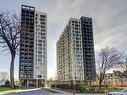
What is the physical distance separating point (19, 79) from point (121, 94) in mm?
110465

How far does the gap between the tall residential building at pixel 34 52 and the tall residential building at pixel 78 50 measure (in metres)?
20.5

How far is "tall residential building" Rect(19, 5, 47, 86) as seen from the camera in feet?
411

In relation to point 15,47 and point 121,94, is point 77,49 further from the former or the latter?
point 121,94

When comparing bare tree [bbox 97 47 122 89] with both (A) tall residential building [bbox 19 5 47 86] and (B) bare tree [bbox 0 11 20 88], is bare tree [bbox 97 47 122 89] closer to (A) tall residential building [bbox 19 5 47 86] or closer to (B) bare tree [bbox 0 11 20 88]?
(B) bare tree [bbox 0 11 20 88]

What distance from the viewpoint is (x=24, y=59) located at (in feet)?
420

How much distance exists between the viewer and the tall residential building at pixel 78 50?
140950mm

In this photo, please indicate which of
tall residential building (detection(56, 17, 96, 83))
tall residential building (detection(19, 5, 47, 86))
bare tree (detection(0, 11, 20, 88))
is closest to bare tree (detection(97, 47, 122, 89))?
bare tree (detection(0, 11, 20, 88))

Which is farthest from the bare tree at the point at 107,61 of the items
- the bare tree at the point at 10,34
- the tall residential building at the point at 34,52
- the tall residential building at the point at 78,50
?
the tall residential building at the point at 78,50

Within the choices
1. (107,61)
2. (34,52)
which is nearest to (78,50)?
(34,52)

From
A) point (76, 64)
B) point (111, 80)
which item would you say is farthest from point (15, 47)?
point (76, 64)

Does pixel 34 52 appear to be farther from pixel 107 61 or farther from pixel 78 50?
pixel 107 61

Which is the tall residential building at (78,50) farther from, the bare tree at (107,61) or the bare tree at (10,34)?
the bare tree at (10,34)

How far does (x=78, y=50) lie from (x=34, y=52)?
32003 millimetres

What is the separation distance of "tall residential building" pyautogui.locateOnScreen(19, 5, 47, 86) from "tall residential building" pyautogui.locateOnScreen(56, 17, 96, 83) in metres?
20.5
